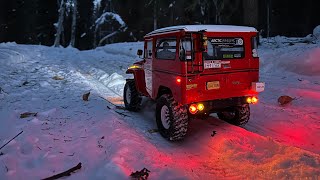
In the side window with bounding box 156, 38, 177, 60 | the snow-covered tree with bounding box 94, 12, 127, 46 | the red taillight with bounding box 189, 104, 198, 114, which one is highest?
the snow-covered tree with bounding box 94, 12, 127, 46

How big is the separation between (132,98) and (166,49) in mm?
2297

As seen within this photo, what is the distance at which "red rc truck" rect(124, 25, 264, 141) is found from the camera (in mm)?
5988

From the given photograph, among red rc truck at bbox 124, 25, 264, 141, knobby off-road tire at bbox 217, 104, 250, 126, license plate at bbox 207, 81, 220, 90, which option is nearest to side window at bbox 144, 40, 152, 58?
red rc truck at bbox 124, 25, 264, 141

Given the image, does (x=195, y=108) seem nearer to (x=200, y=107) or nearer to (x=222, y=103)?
(x=200, y=107)

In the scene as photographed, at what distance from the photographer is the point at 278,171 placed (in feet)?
15.6

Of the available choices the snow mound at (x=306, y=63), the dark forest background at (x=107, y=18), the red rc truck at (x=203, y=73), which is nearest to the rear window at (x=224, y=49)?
the red rc truck at (x=203, y=73)

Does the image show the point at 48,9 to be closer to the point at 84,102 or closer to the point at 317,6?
the point at 317,6

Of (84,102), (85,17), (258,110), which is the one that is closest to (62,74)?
(84,102)

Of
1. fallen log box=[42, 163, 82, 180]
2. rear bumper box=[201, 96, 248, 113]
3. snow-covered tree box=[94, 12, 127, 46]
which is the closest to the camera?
fallen log box=[42, 163, 82, 180]

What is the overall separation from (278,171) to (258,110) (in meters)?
3.79

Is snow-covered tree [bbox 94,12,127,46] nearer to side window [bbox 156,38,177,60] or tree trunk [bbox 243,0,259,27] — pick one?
tree trunk [bbox 243,0,259,27]

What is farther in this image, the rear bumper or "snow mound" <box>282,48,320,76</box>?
"snow mound" <box>282,48,320,76</box>

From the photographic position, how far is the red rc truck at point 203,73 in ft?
19.6

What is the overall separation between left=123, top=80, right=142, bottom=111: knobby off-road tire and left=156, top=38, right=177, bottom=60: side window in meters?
1.79
